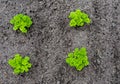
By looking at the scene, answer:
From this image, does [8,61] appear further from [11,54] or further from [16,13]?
[16,13]

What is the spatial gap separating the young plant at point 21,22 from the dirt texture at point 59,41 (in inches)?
6.3

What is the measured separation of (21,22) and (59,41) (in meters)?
0.65

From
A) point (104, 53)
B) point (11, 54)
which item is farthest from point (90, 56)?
point (11, 54)

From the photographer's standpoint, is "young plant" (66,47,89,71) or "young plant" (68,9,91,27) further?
"young plant" (68,9,91,27)

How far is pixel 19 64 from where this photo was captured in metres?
3.78

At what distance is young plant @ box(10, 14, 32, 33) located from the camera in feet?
13.3

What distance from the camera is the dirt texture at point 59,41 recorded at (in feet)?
12.7

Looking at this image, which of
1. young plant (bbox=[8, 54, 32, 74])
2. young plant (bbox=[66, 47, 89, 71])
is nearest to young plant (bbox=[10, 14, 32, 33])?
young plant (bbox=[8, 54, 32, 74])

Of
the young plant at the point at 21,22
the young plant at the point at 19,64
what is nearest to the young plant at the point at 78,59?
the young plant at the point at 19,64

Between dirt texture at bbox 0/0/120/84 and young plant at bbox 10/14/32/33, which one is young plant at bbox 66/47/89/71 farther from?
young plant at bbox 10/14/32/33

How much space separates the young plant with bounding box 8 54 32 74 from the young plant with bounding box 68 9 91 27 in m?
0.89

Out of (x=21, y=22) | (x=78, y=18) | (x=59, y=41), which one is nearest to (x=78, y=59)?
(x=59, y=41)

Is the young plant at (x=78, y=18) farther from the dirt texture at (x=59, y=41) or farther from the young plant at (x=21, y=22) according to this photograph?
the young plant at (x=21, y=22)

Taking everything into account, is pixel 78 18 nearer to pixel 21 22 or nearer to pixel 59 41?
pixel 59 41
